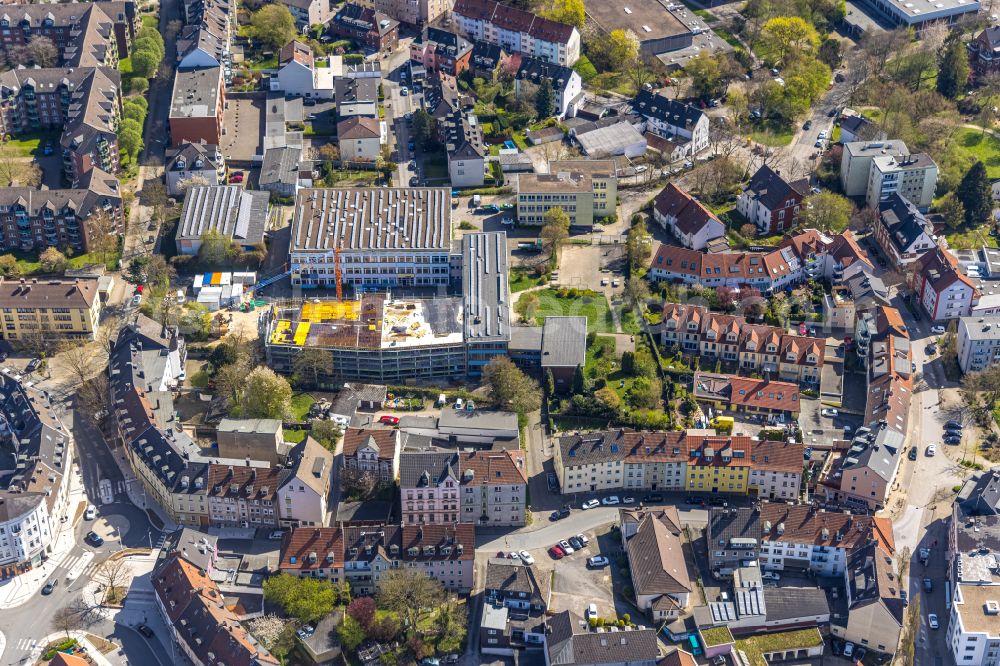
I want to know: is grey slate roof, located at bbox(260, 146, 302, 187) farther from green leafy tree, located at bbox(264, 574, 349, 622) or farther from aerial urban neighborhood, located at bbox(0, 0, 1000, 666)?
green leafy tree, located at bbox(264, 574, 349, 622)

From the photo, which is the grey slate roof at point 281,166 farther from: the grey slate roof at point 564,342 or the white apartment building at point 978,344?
the white apartment building at point 978,344

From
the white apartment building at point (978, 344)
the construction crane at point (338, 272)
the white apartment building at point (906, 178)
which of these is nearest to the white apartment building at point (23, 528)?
the construction crane at point (338, 272)

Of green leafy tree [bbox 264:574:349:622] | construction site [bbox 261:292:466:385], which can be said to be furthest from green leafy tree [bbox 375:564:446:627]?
construction site [bbox 261:292:466:385]

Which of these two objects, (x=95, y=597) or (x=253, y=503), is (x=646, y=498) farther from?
(x=95, y=597)

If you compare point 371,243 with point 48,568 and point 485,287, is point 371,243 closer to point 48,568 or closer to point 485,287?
point 485,287

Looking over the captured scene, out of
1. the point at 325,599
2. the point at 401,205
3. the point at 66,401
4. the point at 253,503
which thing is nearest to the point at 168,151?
the point at 401,205
